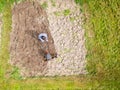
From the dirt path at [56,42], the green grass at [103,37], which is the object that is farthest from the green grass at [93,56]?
the dirt path at [56,42]

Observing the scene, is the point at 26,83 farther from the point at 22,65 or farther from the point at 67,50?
the point at 67,50

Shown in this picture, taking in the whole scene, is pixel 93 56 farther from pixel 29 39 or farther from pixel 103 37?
pixel 29 39

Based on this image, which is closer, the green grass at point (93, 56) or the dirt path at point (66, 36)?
the green grass at point (93, 56)

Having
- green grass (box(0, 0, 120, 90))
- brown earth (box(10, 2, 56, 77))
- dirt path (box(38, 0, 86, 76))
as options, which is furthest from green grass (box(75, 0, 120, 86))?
brown earth (box(10, 2, 56, 77))

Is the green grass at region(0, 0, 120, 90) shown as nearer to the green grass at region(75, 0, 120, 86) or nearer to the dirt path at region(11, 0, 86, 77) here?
the green grass at region(75, 0, 120, 86)

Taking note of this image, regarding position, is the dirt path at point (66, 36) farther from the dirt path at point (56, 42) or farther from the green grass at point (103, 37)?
the green grass at point (103, 37)

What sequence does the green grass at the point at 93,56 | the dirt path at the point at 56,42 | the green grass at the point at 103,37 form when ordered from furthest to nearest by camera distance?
the dirt path at the point at 56,42
the green grass at the point at 103,37
the green grass at the point at 93,56
